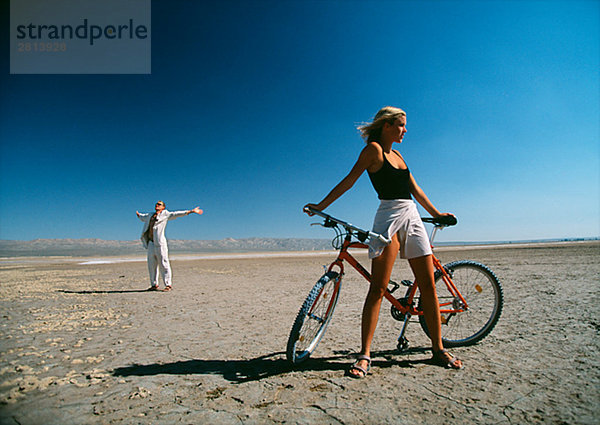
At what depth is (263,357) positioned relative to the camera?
9.79 feet

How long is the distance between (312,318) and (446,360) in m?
1.19

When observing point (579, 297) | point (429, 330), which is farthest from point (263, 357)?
point (579, 297)

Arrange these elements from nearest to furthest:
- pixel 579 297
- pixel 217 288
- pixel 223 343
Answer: pixel 223 343 → pixel 579 297 → pixel 217 288

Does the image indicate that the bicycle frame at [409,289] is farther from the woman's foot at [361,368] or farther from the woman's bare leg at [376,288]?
the woman's foot at [361,368]

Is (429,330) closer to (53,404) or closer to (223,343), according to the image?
(223,343)

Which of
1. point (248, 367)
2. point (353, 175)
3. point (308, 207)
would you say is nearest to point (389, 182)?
point (353, 175)

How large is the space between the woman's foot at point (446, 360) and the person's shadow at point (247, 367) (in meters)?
0.13

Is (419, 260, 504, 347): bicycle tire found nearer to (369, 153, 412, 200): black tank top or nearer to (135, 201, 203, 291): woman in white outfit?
(369, 153, 412, 200): black tank top

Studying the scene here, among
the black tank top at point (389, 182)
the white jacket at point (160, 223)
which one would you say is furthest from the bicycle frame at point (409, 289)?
the white jacket at point (160, 223)

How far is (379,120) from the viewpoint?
2.71 meters

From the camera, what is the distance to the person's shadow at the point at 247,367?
2.58 metres

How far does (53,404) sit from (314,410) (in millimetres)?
1787

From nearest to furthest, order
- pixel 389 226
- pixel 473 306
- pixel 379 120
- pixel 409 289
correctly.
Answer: pixel 389 226
pixel 379 120
pixel 409 289
pixel 473 306

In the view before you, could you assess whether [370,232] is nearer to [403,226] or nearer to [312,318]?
[403,226]
